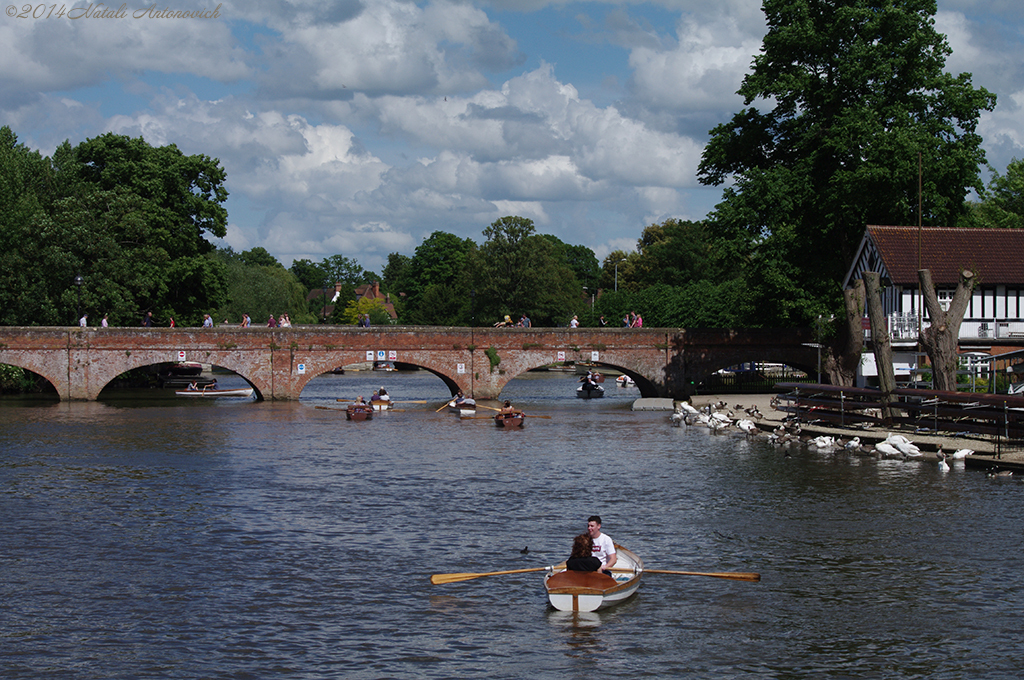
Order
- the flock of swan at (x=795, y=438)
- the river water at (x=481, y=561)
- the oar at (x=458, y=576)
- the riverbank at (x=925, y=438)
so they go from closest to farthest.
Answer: the river water at (x=481, y=561), the oar at (x=458, y=576), the riverbank at (x=925, y=438), the flock of swan at (x=795, y=438)

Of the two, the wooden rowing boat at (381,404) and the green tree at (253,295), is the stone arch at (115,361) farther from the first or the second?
the green tree at (253,295)

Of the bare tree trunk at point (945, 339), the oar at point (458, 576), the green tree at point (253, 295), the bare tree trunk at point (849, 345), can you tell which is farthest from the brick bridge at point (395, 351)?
the green tree at point (253, 295)

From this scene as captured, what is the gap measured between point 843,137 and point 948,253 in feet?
25.5

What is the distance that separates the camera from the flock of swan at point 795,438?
31969 mm

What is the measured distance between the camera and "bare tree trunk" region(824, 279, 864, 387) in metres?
41.6

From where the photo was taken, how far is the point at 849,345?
43344mm

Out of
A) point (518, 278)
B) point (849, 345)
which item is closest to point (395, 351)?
point (849, 345)

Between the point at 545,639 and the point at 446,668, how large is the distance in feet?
6.27

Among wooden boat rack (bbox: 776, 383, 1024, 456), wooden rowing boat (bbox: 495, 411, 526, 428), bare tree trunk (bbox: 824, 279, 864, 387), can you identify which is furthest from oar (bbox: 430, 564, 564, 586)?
bare tree trunk (bbox: 824, 279, 864, 387)

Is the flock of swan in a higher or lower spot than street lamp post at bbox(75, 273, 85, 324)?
lower

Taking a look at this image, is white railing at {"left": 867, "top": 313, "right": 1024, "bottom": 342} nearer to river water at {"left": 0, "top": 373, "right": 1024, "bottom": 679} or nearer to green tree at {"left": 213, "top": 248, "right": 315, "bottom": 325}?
river water at {"left": 0, "top": 373, "right": 1024, "bottom": 679}

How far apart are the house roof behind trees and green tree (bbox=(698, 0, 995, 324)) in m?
1.07

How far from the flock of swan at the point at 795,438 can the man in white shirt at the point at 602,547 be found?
15.5 meters

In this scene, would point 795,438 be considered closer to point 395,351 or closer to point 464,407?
point 464,407
